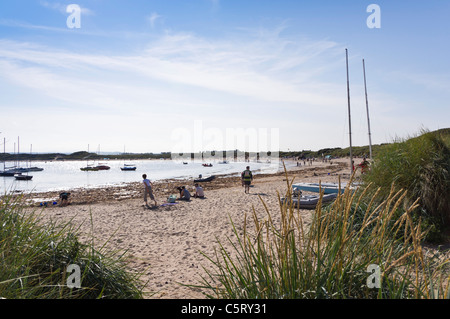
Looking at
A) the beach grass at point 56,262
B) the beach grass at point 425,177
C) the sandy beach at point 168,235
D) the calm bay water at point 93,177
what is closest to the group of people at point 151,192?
the sandy beach at point 168,235

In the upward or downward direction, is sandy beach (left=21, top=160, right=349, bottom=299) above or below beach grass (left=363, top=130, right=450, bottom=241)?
below

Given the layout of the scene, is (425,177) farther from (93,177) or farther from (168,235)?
(93,177)

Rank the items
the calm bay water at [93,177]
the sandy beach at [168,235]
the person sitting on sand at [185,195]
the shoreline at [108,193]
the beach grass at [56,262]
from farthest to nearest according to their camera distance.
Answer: the calm bay water at [93,177] < the shoreline at [108,193] < the person sitting on sand at [185,195] < the sandy beach at [168,235] < the beach grass at [56,262]

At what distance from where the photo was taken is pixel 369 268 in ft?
8.14

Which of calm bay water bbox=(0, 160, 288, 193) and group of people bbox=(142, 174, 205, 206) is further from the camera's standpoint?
calm bay water bbox=(0, 160, 288, 193)

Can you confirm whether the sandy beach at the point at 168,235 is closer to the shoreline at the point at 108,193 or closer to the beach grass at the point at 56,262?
the beach grass at the point at 56,262

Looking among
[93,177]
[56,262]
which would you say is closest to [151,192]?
[56,262]

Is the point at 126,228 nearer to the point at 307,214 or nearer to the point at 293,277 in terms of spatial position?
the point at 307,214

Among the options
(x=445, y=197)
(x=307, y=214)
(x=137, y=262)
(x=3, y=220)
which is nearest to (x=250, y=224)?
(x=307, y=214)

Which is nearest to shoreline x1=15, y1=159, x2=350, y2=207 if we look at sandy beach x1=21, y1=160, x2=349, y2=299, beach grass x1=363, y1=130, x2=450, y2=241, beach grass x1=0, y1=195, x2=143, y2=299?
sandy beach x1=21, y1=160, x2=349, y2=299

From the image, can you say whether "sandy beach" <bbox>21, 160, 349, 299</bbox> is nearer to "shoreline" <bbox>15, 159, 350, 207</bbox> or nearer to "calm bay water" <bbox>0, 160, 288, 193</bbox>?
"shoreline" <bbox>15, 159, 350, 207</bbox>

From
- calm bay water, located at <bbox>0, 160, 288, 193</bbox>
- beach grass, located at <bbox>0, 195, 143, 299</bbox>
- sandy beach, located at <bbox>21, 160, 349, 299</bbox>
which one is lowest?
calm bay water, located at <bbox>0, 160, 288, 193</bbox>
